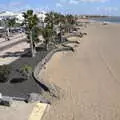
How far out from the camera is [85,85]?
25.2 meters

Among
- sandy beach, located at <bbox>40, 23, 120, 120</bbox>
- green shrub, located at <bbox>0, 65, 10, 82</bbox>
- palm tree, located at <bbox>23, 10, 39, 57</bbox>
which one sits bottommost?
sandy beach, located at <bbox>40, 23, 120, 120</bbox>

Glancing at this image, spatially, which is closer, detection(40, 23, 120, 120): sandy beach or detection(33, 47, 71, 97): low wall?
detection(40, 23, 120, 120): sandy beach

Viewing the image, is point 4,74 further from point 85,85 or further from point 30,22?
point 30,22

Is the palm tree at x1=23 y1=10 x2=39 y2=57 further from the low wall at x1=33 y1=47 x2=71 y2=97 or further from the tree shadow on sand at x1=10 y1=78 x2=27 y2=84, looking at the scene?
the tree shadow on sand at x1=10 y1=78 x2=27 y2=84

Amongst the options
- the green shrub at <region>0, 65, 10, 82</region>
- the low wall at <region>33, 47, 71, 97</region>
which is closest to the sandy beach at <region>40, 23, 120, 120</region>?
the low wall at <region>33, 47, 71, 97</region>

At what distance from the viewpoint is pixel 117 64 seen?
34000mm

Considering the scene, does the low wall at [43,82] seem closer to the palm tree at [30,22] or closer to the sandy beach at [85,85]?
the sandy beach at [85,85]

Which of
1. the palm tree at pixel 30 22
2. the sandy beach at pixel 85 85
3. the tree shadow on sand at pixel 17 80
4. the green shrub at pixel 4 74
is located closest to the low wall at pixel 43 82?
the sandy beach at pixel 85 85

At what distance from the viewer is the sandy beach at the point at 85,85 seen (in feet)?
60.9

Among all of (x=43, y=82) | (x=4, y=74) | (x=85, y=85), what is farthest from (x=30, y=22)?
(x=85, y=85)

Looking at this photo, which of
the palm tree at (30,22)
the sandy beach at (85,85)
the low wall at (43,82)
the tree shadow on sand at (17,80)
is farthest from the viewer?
the palm tree at (30,22)

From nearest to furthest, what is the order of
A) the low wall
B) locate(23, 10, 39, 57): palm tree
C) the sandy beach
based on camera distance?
the sandy beach
the low wall
locate(23, 10, 39, 57): palm tree

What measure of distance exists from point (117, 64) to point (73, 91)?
12.1m

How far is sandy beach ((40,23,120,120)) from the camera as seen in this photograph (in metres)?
18.6
